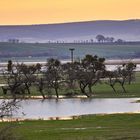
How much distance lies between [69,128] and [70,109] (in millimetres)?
23813

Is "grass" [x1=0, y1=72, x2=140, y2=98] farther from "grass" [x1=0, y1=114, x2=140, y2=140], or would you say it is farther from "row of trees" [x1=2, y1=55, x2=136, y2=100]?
"grass" [x1=0, y1=114, x2=140, y2=140]

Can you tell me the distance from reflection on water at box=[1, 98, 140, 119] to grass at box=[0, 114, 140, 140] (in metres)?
8.96

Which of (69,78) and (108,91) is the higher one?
(69,78)

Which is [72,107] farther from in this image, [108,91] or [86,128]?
[86,128]

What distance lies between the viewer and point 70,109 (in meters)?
73.8

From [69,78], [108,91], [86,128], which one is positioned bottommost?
[108,91]

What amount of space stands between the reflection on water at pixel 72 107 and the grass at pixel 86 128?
8.96m

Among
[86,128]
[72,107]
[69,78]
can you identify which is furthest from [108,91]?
[86,128]

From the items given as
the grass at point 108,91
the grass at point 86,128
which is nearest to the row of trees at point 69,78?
the grass at point 108,91

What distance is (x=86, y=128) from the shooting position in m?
49.8

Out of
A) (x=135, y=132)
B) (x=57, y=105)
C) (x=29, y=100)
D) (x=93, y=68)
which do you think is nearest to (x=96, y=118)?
(x=135, y=132)

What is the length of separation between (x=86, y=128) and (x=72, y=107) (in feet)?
88.7

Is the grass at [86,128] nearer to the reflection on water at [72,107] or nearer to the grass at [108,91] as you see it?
the reflection on water at [72,107]

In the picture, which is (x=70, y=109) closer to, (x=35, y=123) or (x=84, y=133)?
(x=35, y=123)
